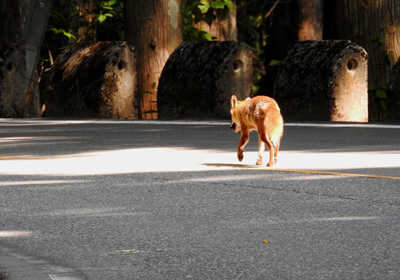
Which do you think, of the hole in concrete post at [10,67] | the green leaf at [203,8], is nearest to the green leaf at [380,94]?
the green leaf at [203,8]

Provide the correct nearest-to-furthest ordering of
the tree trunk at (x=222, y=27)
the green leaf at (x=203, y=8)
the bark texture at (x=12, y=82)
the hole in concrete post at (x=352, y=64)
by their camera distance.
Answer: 1. the hole in concrete post at (x=352, y=64)
2. the bark texture at (x=12, y=82)
3. the green leaf at (x=203, y=8)
4. the tree trunk at (x=222, y=27)

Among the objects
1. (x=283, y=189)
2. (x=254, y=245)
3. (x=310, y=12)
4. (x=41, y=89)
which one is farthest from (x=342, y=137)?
(x=41, y=89)

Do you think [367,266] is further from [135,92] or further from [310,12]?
[310,12]

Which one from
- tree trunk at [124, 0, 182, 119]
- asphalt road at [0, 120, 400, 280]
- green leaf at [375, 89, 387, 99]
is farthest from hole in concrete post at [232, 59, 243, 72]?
asphalt road at [0, 120, 400, 280]

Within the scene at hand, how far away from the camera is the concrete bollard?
16.6 meters

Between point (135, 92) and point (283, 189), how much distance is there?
34.3 feet

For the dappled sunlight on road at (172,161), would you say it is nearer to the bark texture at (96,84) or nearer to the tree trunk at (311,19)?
the bark texture at (96,84)

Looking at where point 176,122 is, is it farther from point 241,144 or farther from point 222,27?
point 222,27

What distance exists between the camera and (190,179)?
31.7ft

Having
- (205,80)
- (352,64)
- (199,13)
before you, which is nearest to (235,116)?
(352,64)

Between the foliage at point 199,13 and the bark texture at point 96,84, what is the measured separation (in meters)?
4.64

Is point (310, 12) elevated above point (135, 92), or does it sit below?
above

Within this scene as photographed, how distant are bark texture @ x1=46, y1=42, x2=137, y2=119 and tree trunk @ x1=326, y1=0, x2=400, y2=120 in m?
4.87

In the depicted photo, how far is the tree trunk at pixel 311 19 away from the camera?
2412cm
